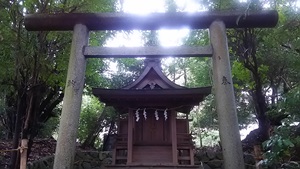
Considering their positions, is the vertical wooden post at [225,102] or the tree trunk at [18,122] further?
the tree trunk at [18,122]

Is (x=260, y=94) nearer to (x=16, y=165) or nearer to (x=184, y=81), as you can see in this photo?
(x=16, y=165)

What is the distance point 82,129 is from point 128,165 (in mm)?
7626

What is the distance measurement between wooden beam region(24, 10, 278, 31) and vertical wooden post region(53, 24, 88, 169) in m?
0.21

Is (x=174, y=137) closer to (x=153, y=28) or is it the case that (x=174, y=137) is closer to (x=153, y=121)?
(x=153, y=121)

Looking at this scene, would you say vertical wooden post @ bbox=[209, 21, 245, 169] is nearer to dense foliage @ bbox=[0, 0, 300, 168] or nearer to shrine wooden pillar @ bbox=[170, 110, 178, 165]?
dense foliage @ bbox=[0, 0, 300, 168]

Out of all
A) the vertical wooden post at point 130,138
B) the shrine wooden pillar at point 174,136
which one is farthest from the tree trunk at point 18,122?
the shrine wooden pillar at point 174,136

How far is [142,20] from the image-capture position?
15.6 ft

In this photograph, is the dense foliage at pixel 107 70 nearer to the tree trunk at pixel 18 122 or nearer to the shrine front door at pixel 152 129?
the tree trunk at pixel 18 122

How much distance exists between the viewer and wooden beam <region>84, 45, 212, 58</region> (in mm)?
4586

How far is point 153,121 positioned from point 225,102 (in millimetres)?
5332

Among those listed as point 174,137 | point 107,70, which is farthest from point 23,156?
point 107,70

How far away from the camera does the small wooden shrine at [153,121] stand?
868 centimetres

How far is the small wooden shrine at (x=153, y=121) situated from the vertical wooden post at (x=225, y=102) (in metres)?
3.96

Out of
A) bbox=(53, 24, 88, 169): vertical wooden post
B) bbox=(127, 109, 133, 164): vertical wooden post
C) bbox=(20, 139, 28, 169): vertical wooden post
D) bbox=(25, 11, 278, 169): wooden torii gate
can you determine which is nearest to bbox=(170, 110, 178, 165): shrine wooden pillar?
bbox=(127, 109, 133, 164): vertical wooden post
